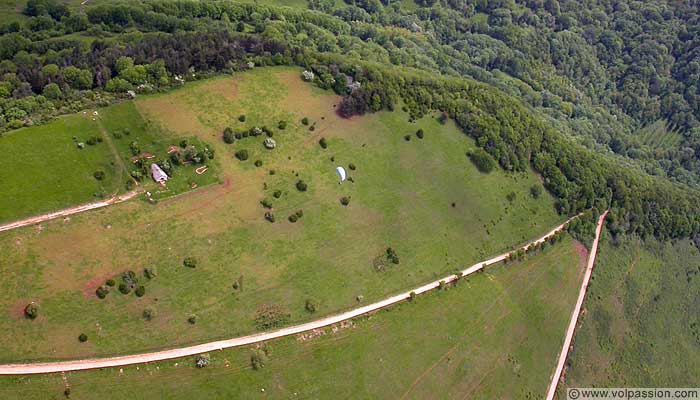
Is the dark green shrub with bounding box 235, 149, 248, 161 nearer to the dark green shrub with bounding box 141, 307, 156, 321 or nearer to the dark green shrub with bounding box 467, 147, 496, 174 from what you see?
the dark green shrub with bounding box 141, 307, 156, 321

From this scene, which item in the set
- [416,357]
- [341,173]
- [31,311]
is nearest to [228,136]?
[341,173]

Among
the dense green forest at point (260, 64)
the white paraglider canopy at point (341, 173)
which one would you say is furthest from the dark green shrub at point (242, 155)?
the dense green forest at point (260, 64)

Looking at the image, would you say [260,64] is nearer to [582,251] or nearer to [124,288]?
[124,288]

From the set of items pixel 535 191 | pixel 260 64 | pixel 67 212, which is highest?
pixel 260 64

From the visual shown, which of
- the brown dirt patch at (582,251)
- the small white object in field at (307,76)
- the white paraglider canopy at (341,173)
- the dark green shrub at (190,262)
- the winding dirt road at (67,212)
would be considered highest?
the small white object in field at (307,76)

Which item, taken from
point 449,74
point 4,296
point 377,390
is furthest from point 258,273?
point 449,74

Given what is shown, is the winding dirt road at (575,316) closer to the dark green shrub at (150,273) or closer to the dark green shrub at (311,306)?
the dark green shrub at (311,306)
